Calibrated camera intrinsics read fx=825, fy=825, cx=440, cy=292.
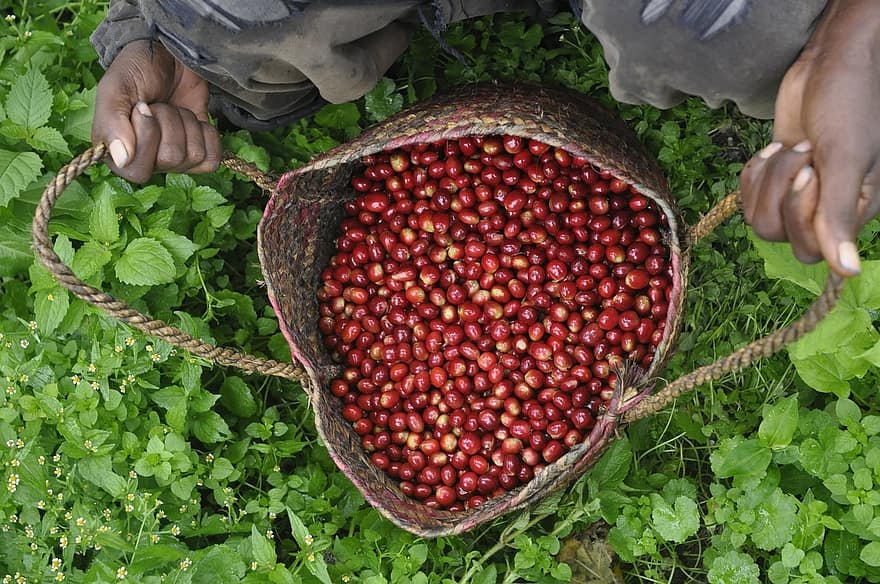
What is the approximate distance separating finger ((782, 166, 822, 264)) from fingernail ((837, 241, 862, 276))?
80 mm

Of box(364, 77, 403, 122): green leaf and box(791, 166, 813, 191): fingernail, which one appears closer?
box(791, 166, 813, 191): fingernail

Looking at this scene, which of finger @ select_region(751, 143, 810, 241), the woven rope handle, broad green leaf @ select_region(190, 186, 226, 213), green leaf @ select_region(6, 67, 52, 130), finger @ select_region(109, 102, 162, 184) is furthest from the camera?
broad green leaf @ select_region(190, 186, 226, 213)

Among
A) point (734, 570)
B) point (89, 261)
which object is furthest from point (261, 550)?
point (734, 570)

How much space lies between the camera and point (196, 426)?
219 centimetres

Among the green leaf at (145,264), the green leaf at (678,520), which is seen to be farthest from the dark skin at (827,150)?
the green leaf at (145,264)

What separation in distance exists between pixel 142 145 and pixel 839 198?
133 centimetres

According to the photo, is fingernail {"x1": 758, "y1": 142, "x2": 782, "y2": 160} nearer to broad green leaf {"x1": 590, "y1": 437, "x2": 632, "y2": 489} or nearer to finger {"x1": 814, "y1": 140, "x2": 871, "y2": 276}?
finger {"x1": 814, "y1": 140, "x2": 871, "y2": 276}

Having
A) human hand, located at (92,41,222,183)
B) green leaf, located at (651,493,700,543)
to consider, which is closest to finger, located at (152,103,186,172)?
human hand, located at (92,41,222,183)

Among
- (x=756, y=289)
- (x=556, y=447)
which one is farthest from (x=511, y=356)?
(x=756, y=289)

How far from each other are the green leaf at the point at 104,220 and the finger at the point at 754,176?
4.81 ft

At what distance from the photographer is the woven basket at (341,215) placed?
5.79ft

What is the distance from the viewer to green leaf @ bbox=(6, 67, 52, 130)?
2152 mm

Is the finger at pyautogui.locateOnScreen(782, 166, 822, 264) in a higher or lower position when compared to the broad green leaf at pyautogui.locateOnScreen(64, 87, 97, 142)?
higher

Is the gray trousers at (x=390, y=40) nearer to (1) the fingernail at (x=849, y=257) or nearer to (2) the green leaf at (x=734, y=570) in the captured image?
(1) the fingernail at (x=849, y=257)
